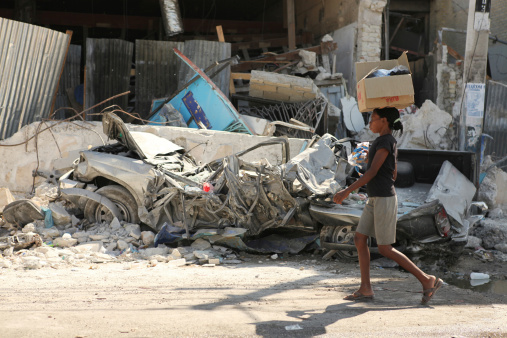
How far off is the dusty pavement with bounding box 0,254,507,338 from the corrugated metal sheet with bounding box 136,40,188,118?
7.40 meters

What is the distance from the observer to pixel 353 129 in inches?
527

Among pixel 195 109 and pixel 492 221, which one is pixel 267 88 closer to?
pixel 195 109

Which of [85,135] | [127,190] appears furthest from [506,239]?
[85,135]

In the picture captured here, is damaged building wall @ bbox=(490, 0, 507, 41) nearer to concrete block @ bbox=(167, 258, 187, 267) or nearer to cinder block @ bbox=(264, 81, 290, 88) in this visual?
cinder block @ bbox=(264, 81, 290, 88)

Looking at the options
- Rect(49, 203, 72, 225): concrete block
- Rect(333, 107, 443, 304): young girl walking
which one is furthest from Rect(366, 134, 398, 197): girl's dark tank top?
Rect(49, 203, 72, 225): concrete block

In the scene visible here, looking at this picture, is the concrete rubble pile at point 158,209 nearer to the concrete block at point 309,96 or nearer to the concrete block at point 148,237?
the concrete block at point 148,237

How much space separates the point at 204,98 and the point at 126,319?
27.4 ft

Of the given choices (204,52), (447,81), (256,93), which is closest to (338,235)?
(256,93)

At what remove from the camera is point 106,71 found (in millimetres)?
12797

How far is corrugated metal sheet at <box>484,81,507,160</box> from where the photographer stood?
42.5ft

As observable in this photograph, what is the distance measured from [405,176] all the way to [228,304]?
417cm

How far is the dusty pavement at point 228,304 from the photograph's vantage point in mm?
3689

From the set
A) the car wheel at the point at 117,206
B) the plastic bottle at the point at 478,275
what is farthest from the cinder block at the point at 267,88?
the plastic bottle at the point at 478,275

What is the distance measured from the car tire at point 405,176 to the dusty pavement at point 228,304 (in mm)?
1668
